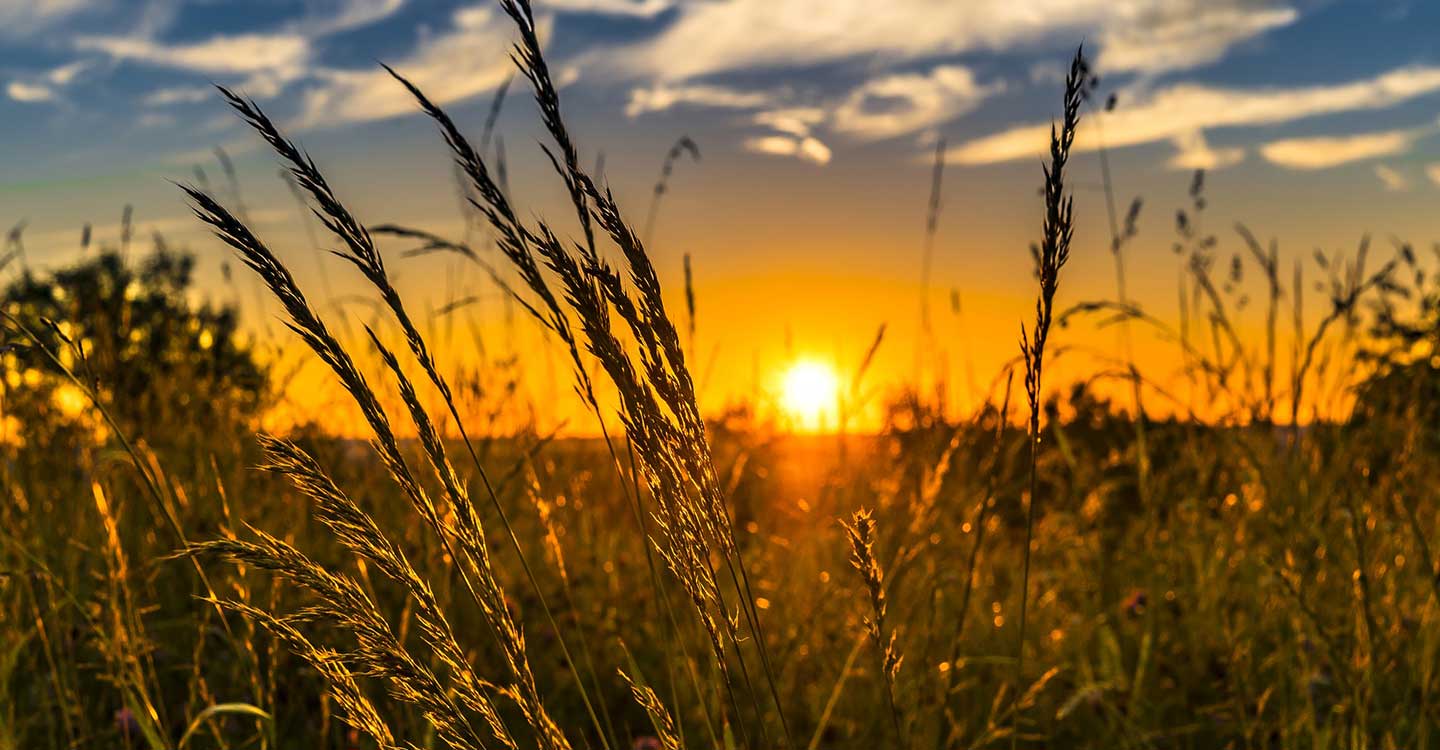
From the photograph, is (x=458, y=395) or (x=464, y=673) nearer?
(x=464, y=673)

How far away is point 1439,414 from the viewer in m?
6.16

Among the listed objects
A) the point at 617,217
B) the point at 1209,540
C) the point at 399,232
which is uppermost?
the point at 399,232

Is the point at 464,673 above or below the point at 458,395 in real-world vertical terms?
below

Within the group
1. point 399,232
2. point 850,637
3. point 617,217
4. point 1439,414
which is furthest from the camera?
point 1439,414

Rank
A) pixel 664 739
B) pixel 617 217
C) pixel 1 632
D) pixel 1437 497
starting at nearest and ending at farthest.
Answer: pixel 617 217, pixel 664 739, pixel 1 632, pixel 1437 497

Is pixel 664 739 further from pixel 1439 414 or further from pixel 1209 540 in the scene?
pixel 1439 414

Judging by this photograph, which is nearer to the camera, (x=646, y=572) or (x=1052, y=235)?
(x=1052, y=235)

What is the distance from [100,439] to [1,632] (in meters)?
2.32

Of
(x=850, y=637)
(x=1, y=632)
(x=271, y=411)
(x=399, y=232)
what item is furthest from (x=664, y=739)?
(x=271, y=411)

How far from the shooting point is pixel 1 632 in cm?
271

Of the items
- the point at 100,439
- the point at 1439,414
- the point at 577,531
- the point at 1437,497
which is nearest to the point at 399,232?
the point at 577,531

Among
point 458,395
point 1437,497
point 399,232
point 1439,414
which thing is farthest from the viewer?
point 1439,414

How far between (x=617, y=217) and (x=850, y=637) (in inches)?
95.6

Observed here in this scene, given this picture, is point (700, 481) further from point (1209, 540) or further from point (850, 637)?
point (1209, 540)
